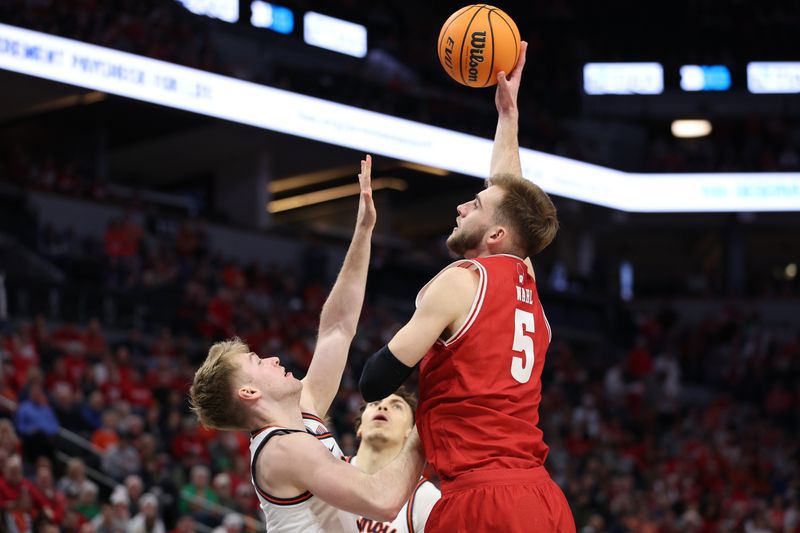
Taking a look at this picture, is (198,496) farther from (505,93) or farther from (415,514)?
(505,93)

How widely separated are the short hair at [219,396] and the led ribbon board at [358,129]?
1363cm

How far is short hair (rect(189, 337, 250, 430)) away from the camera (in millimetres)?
4070

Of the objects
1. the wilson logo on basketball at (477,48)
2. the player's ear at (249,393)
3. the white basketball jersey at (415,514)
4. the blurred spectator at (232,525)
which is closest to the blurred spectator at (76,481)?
the blurred spectator at (232,525)

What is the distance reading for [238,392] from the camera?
160 inches

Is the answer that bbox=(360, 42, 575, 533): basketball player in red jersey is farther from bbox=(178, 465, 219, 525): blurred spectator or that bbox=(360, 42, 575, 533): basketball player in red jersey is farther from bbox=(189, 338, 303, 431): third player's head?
bbox=(178, 465, 219, 525): blurred spectator

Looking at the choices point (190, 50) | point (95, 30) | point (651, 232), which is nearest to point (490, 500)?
point (95, 30)


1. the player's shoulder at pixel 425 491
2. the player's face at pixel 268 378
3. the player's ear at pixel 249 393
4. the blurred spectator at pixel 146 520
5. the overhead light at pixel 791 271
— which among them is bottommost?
the blurred spectator at pixel 146 520

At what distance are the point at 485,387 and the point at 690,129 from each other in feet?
86.8

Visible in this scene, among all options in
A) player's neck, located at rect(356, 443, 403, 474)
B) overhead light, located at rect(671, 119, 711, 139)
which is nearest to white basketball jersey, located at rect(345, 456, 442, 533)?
player's neck, located at rect(356, 443, 403, 474)

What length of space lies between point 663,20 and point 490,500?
2836 centimetres

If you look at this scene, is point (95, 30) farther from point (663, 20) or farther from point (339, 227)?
point (663, 20)

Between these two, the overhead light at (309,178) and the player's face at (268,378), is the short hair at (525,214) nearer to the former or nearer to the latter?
the player's face at (268,378)

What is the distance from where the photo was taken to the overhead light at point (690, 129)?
28936 millimetres

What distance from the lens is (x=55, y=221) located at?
61.2 ft
